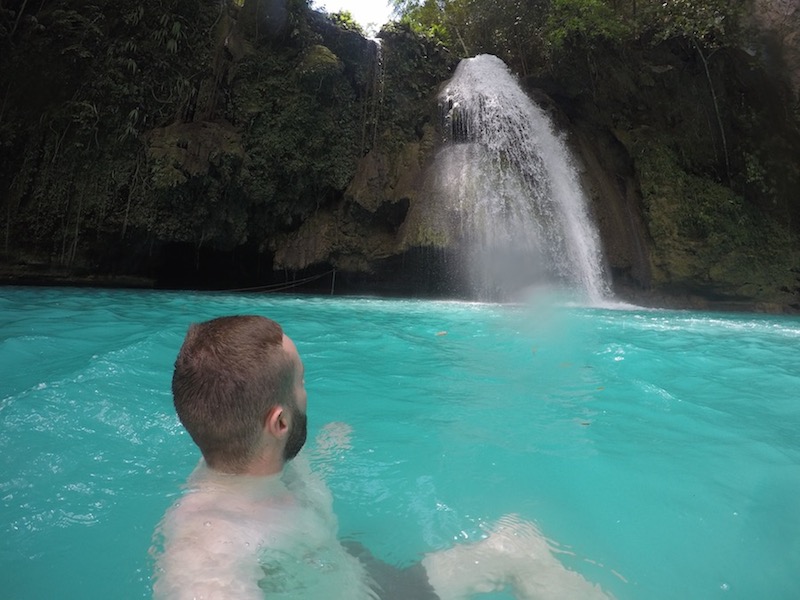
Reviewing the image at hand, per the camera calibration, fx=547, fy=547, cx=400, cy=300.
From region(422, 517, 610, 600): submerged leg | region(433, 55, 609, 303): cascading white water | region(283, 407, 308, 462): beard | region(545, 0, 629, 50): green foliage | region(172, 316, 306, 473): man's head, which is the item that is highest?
region(545, 0, 629, 50): green foliage

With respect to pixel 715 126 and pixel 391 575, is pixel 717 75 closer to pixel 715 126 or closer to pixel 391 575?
pixel 715 126

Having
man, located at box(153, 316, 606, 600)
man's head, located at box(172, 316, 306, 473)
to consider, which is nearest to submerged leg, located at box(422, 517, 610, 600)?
man, located at box(153, 316, 606, 600)

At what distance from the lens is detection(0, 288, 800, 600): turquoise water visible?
1933 millimetres

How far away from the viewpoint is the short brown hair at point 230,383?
1523 mm

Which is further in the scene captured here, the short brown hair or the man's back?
the short brown hair

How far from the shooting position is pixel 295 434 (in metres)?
1.68

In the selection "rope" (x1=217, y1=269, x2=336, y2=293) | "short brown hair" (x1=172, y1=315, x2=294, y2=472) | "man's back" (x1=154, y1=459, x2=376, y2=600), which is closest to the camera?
"man's back" (x1=154, y1=459, x2=376, y2=600)

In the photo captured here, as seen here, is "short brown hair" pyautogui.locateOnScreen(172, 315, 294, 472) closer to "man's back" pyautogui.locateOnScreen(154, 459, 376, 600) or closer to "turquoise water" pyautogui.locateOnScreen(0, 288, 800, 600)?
"man's back" pyautogui.locateOnScreen(154, 459, 376, 600)

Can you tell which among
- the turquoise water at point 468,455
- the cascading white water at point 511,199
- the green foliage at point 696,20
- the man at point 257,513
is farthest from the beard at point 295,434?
the green foliage at point 696,20

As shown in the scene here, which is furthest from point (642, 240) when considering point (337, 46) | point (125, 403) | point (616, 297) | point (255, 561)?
point (255, 561)

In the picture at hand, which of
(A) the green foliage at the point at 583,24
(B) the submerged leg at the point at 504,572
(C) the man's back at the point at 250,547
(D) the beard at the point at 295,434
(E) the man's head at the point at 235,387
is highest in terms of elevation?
(A) the green foliage at the point at 583,24

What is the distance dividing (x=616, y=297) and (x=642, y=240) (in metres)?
1.71

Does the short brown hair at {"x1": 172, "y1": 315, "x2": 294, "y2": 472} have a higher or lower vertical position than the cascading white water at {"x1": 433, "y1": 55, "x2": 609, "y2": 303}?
lower

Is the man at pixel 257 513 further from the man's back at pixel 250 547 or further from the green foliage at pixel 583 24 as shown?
the green foliage at pixel 583 24
